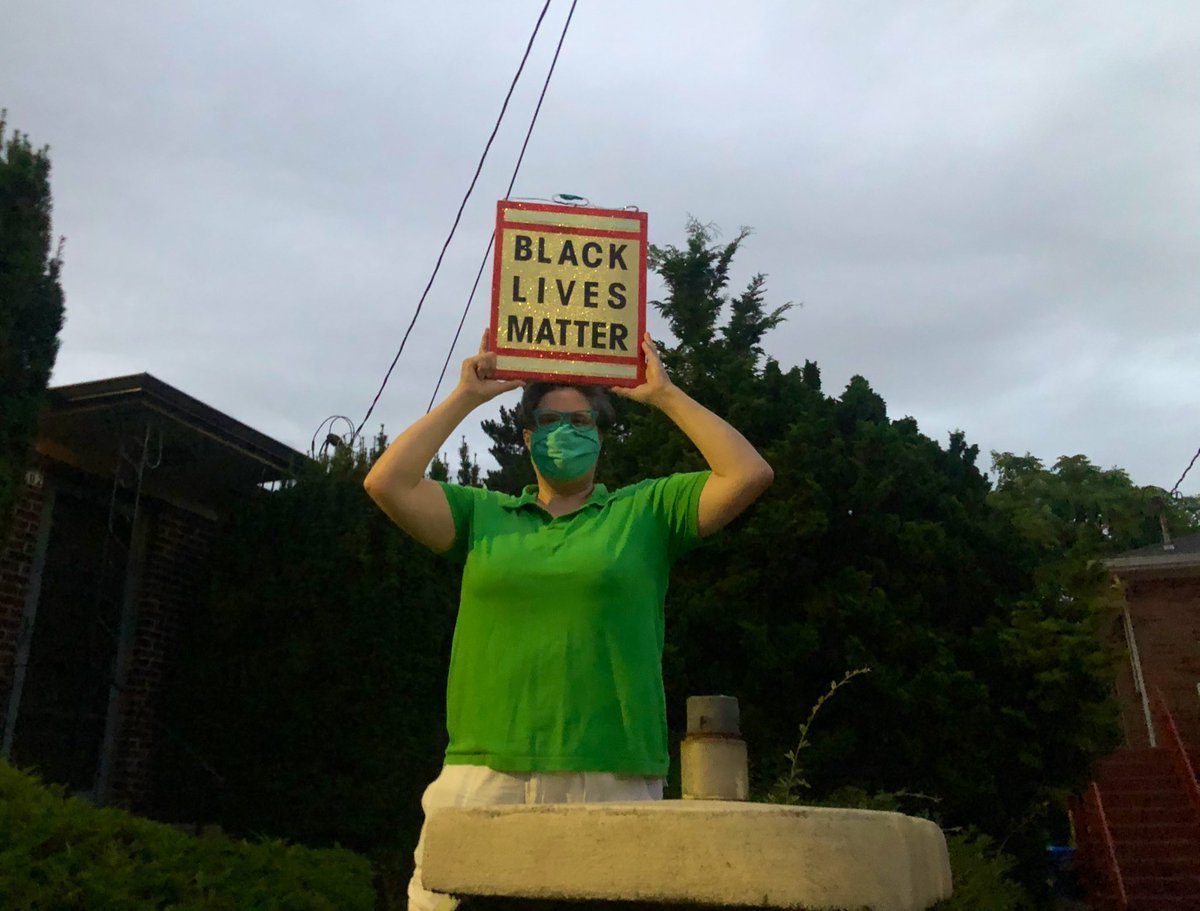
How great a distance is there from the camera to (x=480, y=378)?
253 cm

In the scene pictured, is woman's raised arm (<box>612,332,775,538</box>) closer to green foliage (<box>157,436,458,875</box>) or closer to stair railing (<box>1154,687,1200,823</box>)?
green foliage (<box>157,436,458,875</box>)

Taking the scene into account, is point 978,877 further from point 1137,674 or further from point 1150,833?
point 1137,674

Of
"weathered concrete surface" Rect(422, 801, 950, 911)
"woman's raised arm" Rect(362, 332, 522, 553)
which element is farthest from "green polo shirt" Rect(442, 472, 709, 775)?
"weathered concrete surface" Rect(422, 801, 950, 911)

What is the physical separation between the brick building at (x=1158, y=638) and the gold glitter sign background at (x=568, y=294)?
54.4ft

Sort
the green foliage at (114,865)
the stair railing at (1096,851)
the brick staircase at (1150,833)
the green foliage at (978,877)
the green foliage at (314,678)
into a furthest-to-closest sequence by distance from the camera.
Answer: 1. the brick staircase at (1150,833)
2. the stair railing at (1096,851)
3. the green foliage at (314,678)
4. the green foliage at (978,877)
5. the green foliage at (114,865)

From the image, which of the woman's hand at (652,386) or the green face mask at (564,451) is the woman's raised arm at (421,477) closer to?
the green face mask at (564,451)

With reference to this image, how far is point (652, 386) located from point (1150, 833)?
1289 cm

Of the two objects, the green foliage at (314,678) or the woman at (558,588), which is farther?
the green foliage at (314,678)

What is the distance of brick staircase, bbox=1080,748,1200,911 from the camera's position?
1077 cm

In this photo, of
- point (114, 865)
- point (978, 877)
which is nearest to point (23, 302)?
point (114, 865)

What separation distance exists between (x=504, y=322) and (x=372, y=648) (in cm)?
484

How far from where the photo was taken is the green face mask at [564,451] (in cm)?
250

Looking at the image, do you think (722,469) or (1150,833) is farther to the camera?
(1150,833)

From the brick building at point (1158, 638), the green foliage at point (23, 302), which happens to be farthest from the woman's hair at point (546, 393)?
the brick building at point (1158, 638)
